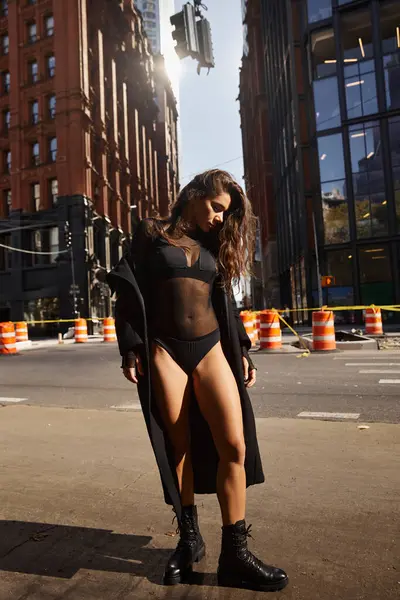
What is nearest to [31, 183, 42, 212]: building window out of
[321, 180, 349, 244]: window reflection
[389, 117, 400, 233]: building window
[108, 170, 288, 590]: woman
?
[321, 180, 349, 244]: window reflection

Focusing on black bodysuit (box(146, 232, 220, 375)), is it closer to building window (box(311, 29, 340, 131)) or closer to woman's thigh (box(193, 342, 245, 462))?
woman's thigh (box(193, 342, 245, 462))

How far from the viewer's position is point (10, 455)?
14.6 feet

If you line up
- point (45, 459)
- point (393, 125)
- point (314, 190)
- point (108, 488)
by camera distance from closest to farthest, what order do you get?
point (108, 488), point (45, 459), point (393, 125), point (314, 190)

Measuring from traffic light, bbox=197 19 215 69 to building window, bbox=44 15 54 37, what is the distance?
100ft

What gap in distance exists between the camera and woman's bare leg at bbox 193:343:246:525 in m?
2.34

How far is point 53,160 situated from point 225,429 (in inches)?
1440

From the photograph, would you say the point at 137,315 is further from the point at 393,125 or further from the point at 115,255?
the point at 115,255

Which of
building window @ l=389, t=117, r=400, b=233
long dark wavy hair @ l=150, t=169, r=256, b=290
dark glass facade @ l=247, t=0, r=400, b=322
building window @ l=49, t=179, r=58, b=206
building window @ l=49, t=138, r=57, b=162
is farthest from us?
building window @ l=49, t=138, r=57, b=162

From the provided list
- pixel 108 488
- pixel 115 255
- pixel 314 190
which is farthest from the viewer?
pixel 115 255

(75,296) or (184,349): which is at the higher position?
(75,296)

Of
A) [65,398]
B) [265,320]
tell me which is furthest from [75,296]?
[65,398]

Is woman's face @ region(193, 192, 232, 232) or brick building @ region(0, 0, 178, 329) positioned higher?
brick building @ region(0, 0, 178, 329)

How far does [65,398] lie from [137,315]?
583 cm

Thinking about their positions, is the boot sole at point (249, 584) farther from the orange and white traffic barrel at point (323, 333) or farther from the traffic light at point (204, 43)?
the orange and white traffic barrel at point (323, 333)
